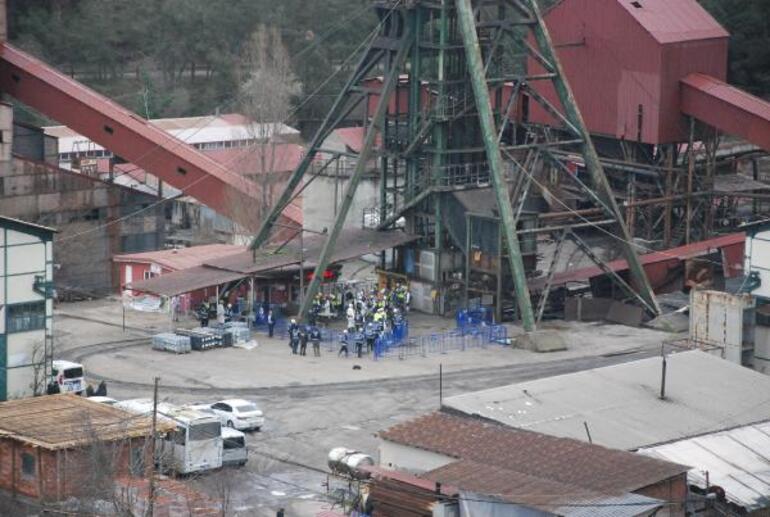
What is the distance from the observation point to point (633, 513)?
126ft

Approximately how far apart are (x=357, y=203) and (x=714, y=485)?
36.8 metres

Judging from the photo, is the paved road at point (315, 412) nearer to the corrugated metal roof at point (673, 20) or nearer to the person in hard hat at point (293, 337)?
the person in hard hat at point (293, 337)

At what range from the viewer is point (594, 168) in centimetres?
6444

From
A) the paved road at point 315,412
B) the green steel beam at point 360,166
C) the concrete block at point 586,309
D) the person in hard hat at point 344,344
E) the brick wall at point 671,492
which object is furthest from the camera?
the concrete block at point 586,309

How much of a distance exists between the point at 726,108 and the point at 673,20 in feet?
14.9

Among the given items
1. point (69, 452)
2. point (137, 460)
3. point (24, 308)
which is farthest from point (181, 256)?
point (69, 452)

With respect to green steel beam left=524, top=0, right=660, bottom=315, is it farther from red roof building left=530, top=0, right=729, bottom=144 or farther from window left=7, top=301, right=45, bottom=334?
window left=7, top=301, right=45, bottom=334

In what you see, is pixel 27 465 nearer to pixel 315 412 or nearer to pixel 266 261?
pixel 315 412

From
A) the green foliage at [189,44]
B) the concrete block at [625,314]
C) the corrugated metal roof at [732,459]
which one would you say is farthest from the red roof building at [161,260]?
the green foliage at [189,44]

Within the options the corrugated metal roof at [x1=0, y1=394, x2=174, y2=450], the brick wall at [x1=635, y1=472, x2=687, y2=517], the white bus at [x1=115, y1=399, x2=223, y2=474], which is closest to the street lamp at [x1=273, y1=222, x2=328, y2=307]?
the corrugated metal roof at [x1=0, y1=394, x2=174, y2=450]

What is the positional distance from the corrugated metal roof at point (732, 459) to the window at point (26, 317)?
16.1 meters

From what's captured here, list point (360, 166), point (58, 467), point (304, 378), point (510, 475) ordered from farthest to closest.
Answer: point (360, 166) < point (304, 378) < point (58, 467) < point (510, 475)

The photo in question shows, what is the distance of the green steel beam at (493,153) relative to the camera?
59531 mm

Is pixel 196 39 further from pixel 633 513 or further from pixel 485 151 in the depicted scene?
pixel 633 513
